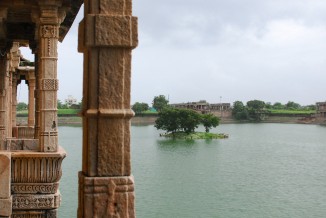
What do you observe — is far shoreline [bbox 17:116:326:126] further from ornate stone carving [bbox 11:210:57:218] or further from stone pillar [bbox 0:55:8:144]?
ornate stone carving [bbox 11:210:57:218]

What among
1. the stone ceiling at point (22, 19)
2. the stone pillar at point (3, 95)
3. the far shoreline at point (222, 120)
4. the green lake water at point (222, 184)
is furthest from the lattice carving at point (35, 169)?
the far shoreline at point (222, 120)

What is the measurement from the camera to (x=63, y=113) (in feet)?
317

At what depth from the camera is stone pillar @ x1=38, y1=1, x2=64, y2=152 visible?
7.25 metres

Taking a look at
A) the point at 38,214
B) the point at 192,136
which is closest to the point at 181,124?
the point at 192,136

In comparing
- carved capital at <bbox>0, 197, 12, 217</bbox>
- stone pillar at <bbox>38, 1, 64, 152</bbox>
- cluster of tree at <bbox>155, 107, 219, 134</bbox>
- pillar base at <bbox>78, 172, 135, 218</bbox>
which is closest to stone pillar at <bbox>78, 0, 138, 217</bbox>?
pillar base at <bbox>78, 172, 135, 218</bbox>

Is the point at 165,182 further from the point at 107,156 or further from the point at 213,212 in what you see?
the point at 107,156

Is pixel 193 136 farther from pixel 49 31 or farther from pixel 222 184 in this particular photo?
pixel 49 31

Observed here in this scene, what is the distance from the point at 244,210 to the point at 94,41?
1614 cm

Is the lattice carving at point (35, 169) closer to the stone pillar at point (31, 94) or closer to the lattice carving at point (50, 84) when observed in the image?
the lattice carving at point (50, 84)

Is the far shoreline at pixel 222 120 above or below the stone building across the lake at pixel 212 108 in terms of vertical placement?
below

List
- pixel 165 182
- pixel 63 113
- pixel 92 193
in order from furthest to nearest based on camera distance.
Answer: pixel 63 113, pixel 165 182, pixel 92 193

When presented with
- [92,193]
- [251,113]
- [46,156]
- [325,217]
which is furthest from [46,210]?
[251,113]

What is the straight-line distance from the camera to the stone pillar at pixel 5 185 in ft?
15.5

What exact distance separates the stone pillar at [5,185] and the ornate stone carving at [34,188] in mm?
1941
